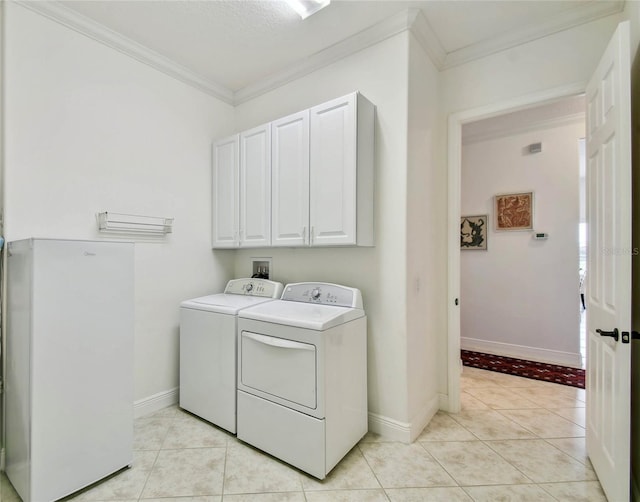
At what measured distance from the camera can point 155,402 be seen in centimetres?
246

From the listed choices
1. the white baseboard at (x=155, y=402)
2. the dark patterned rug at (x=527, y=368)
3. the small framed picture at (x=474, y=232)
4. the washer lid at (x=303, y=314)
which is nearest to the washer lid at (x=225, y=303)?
the washer lid at (x=303, y=314)

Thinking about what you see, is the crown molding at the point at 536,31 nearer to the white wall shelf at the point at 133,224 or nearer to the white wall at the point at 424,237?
the white wall at the point at 424,237

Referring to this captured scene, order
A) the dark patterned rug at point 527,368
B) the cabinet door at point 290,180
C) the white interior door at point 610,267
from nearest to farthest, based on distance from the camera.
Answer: the white interior door at point 610,267 < the cabinet door at point 290,180 < the dark patterned rug at point 527,368

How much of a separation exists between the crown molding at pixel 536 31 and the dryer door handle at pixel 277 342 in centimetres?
244

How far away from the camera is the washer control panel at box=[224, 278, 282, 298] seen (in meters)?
2.53

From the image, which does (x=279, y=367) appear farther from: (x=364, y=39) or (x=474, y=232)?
(x=474, y=232)

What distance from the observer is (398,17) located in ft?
6.64

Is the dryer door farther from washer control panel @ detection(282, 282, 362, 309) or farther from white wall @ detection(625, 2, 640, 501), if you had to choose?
white wall @ detection(625, 2, 640, 501)

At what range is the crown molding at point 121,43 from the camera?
193cm

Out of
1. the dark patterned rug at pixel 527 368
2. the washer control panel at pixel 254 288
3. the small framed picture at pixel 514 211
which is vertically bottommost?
the dark patterned rug at pixel 527 368

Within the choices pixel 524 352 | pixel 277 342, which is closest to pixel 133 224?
pixel 277 342

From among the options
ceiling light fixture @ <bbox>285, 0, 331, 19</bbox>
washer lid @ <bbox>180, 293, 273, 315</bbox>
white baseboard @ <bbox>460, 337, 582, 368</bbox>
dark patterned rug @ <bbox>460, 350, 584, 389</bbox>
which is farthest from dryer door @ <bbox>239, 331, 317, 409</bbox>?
white baseboard @ <bbox>460, 337, 582, 368</bbox>

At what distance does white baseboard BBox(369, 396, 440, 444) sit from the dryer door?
70 centimetres

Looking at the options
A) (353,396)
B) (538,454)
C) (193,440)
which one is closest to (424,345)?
(353,396)
